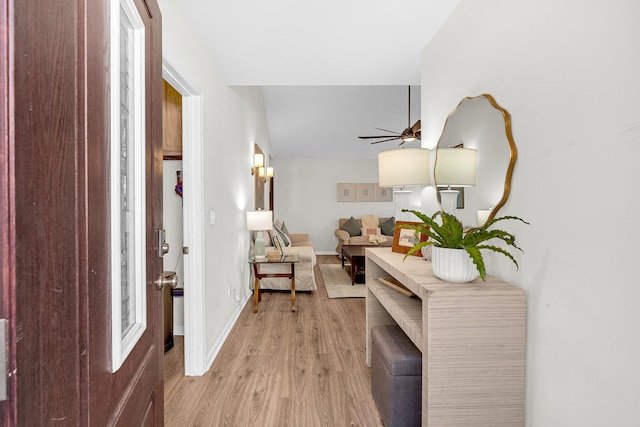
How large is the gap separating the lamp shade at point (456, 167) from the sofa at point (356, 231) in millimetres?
4564

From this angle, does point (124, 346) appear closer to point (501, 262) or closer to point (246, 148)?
point (501, 262)

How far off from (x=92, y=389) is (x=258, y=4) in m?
1.93

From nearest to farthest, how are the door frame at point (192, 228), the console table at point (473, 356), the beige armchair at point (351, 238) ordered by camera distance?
the console table at point (473, 356) → the door frame at point (192, 228) → the beige armchair at point (351, 238)

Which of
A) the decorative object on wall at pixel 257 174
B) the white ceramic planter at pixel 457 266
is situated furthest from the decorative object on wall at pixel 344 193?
the white ceramic planter at pixel 457 266

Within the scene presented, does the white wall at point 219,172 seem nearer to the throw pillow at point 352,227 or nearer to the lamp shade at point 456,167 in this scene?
the lamp shade at point 456,167

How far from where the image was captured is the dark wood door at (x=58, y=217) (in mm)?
363

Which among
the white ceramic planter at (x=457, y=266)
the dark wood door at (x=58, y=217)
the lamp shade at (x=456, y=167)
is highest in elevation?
the lamp shade at (x=456, y=167)

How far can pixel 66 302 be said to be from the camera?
47 centimetres

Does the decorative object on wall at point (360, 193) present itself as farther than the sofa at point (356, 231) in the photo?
Yes

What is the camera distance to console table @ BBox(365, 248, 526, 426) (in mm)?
1214

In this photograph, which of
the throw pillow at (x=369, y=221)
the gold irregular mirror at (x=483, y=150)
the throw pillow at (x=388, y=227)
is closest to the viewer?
the gold irregular mirror at (x=483, y=150)

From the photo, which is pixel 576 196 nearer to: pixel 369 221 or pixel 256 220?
pixel 256 220

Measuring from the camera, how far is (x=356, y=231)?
23.6 feet

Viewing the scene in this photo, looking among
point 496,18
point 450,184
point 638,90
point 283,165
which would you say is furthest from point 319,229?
point 638,90
